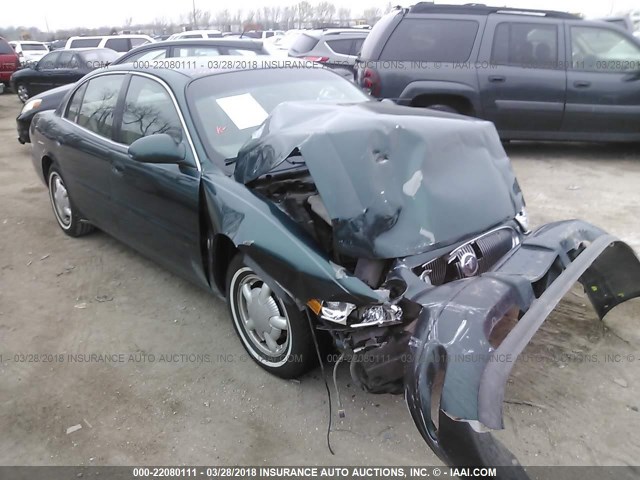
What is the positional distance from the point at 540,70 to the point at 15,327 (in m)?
6.81

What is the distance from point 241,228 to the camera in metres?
2.89

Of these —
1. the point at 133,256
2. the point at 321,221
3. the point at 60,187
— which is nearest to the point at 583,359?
the point at 321,221

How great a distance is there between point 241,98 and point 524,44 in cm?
523

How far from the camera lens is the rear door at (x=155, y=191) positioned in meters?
3.37

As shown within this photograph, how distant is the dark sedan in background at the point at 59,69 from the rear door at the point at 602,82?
378 inches

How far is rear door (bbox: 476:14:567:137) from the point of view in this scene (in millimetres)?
7230

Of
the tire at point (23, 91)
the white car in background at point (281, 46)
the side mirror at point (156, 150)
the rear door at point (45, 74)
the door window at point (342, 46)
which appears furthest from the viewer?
the tire at point (23, 91)

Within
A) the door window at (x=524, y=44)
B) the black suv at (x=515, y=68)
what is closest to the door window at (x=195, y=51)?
the black suv at (x=515, y=68)

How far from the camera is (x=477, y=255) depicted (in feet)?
9.51

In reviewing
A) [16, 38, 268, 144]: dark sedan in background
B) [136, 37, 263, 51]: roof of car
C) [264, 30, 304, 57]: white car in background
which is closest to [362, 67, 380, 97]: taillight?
[264, 30, 304, 57]: white car in background

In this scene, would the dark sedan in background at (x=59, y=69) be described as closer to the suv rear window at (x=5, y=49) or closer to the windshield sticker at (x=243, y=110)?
the suv rear window at (x=5, y=49)

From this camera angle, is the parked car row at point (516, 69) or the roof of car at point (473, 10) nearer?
the parked car row at point (516, 69)

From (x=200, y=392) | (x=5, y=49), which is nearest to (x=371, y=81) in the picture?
(x=200, y=392)

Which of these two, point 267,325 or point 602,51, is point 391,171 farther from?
point 602,51
